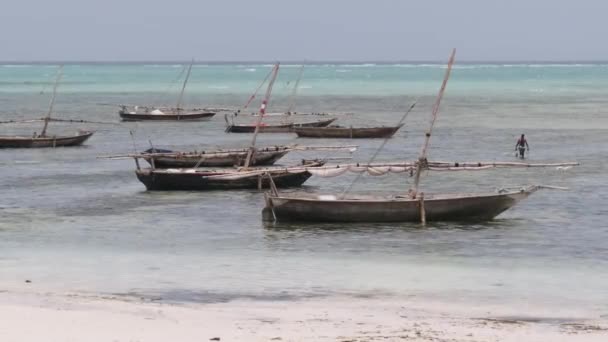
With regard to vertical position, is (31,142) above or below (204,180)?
above

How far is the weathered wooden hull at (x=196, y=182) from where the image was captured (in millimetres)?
41375

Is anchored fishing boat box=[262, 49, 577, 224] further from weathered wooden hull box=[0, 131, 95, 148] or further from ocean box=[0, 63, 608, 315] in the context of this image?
weathered wooden hull box=[0, 131, 95, 148]

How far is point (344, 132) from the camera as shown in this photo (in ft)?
222

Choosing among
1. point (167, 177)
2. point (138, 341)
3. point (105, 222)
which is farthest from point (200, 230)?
point (138, 341)

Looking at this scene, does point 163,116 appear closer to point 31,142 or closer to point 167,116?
point 167,116

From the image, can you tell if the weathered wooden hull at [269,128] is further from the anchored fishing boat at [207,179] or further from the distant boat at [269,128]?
the anchored fishing boat at [207,179]

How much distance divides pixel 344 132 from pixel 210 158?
22.7 metres

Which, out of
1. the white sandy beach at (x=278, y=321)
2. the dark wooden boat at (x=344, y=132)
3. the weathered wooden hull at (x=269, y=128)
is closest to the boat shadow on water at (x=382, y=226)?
the white sandy beach at (x=278, y=321)

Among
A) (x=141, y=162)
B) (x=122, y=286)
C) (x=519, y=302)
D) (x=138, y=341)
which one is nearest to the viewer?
(x=138, y=341)

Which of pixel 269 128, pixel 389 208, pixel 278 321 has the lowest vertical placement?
pixel 278 321

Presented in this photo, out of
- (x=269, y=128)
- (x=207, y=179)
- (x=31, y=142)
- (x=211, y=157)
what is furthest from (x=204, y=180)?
(x=269, y=128)

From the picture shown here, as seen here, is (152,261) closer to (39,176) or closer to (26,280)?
(26,280)

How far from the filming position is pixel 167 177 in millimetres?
41531

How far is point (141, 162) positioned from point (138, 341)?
119 feet
